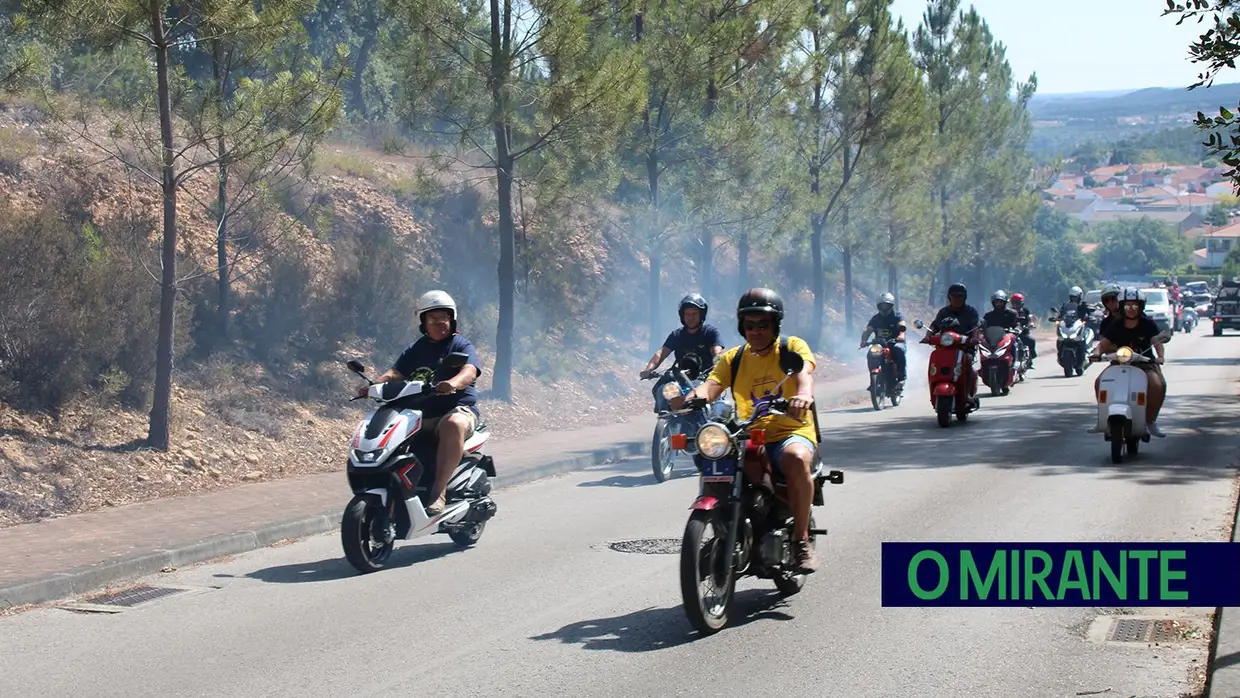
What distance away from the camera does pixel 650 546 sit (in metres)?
10.3

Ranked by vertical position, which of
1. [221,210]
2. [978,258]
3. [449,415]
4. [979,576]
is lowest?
[979,576]

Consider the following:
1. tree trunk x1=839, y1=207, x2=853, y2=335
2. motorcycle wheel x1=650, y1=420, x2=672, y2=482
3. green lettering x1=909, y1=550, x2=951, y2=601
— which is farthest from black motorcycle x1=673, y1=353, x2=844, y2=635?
tree trunk x1=839, y1=207, x2=853, y2=335

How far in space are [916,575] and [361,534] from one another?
152 inches

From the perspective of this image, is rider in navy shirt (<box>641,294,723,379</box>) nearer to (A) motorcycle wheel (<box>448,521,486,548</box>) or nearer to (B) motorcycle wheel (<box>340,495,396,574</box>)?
(A) motorcycle wheel (<box>448,521,486,548</box>)

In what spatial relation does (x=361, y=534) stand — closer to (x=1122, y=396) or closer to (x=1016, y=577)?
(x=1016, y=577)

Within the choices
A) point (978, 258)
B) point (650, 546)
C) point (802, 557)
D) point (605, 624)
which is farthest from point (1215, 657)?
point (978, 258)

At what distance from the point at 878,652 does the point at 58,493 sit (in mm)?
7986

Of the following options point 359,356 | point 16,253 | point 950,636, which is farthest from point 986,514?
point 359,356

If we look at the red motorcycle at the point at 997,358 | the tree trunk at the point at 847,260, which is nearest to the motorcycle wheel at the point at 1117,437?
the red motorcycle at the point at 997,358

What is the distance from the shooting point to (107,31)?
1346 centimetres

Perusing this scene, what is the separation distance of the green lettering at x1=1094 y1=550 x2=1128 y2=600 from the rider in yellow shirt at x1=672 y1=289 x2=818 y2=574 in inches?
59.4

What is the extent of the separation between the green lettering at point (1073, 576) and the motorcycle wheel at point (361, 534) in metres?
4.38

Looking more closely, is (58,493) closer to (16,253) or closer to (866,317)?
(16,253)

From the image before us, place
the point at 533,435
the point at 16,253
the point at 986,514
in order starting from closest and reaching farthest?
1. the point at 986,514
2. the point at 16,253
3. the point at 533,435
